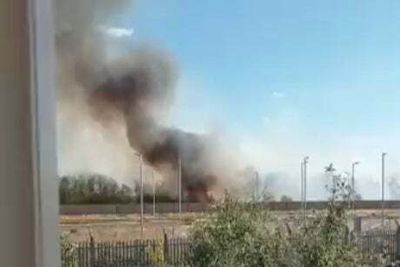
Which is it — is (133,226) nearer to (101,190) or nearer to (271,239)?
(101,190)

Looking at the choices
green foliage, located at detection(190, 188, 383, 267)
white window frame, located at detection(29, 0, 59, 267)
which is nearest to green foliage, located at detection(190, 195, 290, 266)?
green foliage, located at detection(190, 188, 383, 267)

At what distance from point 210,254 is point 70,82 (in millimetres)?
412

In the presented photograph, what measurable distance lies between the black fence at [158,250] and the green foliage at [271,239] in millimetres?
21

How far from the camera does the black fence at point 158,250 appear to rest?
0.97 meters

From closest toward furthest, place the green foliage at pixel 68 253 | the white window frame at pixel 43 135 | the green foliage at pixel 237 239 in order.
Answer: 1. the white window frame at pixel 43 135
2. the green foliage at pixel 68 253
3. the green foliage at pixel 237 239

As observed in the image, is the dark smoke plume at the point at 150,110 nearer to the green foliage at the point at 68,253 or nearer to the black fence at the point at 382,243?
the green foliage at the point at 68,253

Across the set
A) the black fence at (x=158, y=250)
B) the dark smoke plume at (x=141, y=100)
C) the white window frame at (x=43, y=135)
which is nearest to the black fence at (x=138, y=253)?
the black fence at (x=158, y=250)

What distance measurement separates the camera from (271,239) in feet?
3.28

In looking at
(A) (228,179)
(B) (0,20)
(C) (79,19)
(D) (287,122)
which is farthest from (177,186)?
(B) (0,20)

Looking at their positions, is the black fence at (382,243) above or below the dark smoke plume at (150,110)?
below

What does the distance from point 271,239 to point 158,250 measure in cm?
22

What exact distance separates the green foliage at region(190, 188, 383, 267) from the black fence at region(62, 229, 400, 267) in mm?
21

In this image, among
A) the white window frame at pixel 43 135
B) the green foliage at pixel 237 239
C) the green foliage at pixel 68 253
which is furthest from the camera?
the green foliage at pixel 237 239

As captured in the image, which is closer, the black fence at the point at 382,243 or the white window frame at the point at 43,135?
the white window frame at the point at 43,135
